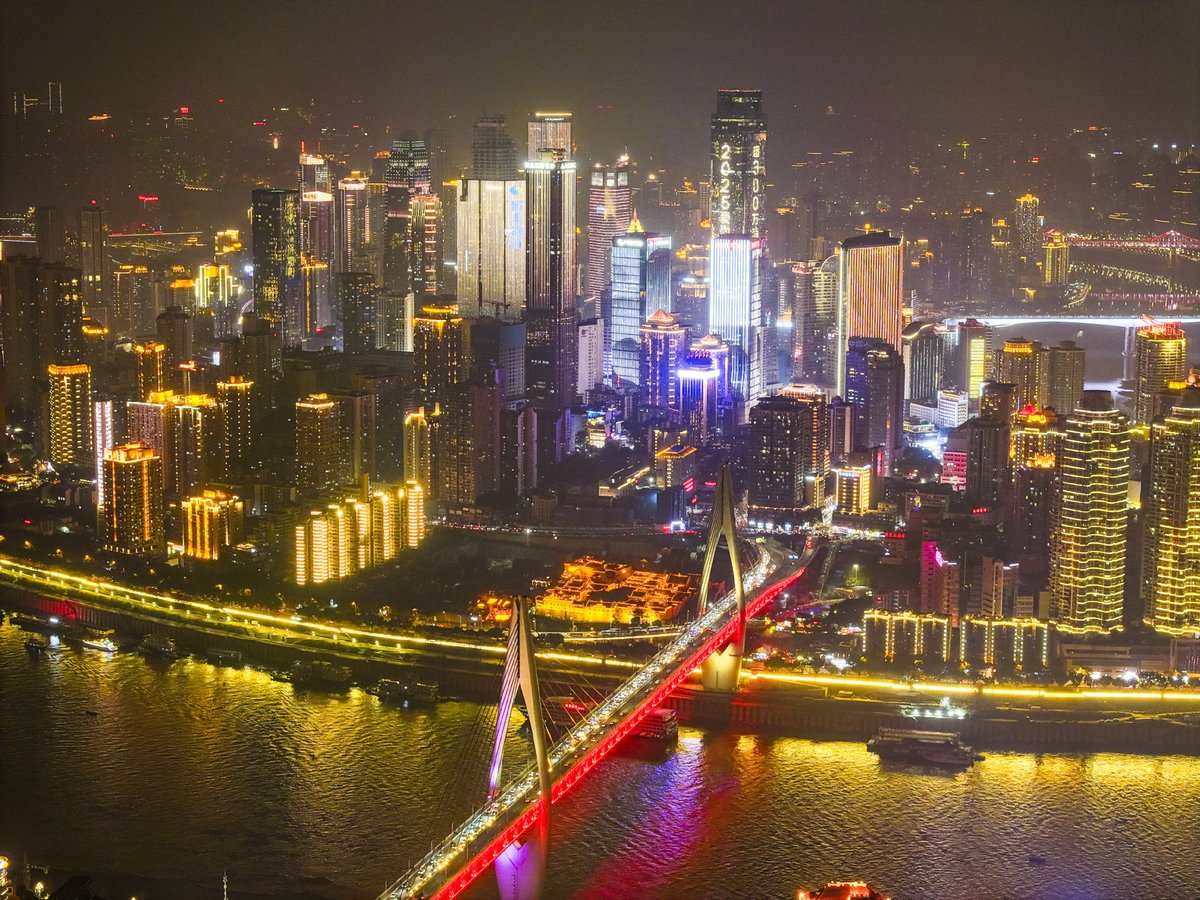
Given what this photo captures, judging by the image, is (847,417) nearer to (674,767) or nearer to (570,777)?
(674,767)

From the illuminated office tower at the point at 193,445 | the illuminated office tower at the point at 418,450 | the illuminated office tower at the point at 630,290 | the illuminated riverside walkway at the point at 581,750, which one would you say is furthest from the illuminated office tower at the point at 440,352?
the illuminated riverside walkway at the point at 581,750

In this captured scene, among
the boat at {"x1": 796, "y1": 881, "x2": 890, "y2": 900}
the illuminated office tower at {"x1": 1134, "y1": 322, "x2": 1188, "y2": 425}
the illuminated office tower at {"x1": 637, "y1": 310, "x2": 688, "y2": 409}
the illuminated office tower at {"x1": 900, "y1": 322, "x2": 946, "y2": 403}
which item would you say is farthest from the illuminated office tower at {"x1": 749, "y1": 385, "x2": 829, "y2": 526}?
the boat at {"x1": 796, "y1": 881, "x2": 890, "y2": 900}

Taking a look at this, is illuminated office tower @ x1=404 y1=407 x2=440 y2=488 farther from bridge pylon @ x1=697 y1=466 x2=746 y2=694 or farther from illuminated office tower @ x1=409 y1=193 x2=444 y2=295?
illuminated office tower @ x1=409 y1=193 x2=444 y2=295

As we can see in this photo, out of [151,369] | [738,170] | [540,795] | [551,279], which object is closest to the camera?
[540,795]

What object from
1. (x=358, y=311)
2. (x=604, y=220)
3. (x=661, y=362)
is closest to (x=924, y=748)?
(x=661, y=362)

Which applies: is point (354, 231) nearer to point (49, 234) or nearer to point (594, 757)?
point (49, 234)
